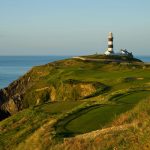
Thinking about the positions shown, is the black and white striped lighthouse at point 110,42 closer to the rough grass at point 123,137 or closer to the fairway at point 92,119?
the fairway at point 92,119

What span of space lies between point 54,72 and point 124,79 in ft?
63.8

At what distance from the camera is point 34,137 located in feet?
68.3

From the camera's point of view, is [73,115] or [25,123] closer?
[73,115]

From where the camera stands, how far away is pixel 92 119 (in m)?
21.4

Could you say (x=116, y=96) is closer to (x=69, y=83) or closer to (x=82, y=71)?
(x=69, y=83)


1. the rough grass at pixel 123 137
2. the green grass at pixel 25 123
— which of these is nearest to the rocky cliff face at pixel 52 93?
the green grass at pixel 25 123

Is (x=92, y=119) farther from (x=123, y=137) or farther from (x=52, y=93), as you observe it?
(x=52, y=93)

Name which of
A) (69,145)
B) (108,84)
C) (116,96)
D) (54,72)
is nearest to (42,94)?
(108,84)

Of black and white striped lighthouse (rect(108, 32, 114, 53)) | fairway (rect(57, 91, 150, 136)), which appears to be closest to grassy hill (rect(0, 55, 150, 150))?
fairway (rect(57, 91, 150, 136))

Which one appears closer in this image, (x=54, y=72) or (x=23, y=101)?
(x=23, y=101)

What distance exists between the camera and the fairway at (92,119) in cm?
1983

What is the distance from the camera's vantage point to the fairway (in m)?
19.8

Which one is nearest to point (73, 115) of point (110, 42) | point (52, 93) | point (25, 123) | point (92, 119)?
point (92, 119)

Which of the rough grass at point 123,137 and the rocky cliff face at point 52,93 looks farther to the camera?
the rocky cliff face at point 52,93
